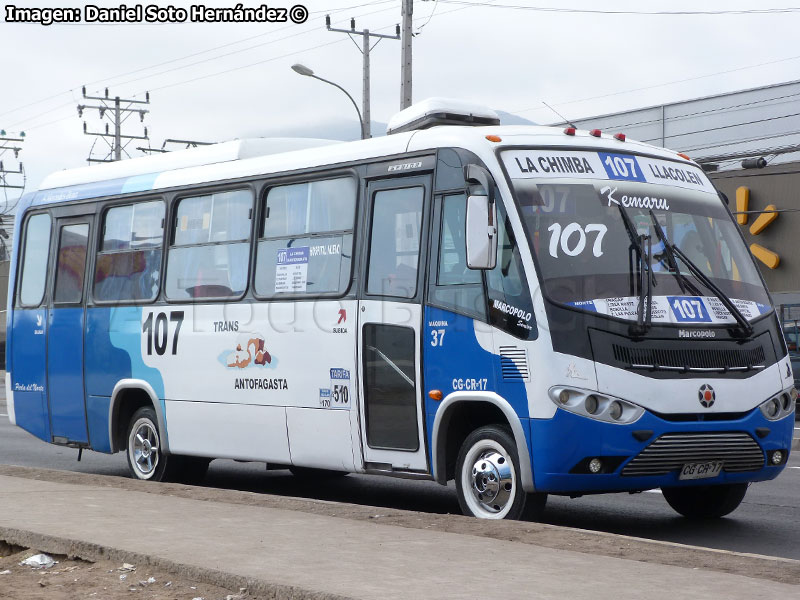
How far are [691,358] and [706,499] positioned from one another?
189cm

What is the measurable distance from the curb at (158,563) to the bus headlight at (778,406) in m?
4.70

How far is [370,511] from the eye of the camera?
9.68 m

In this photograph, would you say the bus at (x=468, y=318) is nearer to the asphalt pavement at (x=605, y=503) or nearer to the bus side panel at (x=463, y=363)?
the bus side panel at (x=463, y=363)

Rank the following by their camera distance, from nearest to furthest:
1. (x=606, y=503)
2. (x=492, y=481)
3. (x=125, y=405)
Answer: (x=492, y=481) < (x=606, y=503) < (x=125, y=405)

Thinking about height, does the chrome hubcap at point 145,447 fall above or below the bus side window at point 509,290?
below

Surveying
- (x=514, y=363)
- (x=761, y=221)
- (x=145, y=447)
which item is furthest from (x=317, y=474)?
(x=761, y=221)

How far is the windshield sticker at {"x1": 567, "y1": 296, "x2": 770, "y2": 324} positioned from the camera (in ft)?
30.8

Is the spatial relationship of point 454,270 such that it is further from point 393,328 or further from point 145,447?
point 145,447

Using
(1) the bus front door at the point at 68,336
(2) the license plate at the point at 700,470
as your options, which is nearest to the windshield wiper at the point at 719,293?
(2) the license plate at the point at 700,470

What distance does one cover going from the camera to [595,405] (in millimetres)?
9211

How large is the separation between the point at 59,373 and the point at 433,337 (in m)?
6.03

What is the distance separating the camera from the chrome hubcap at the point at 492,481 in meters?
9.60

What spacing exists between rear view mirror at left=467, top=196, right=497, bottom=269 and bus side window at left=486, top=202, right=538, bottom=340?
3.8 inches

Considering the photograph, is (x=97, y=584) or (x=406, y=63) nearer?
(x=97, y=584)
